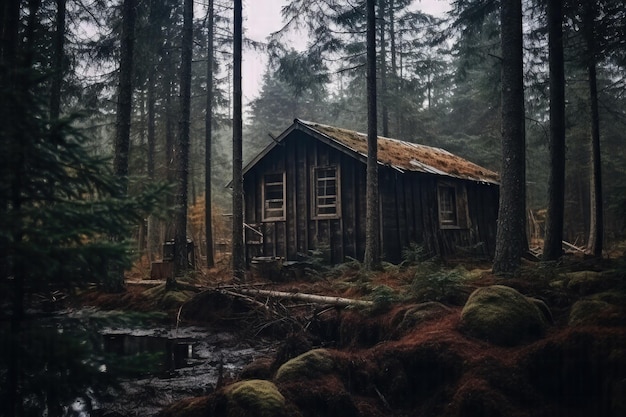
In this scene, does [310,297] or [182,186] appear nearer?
[310,297]

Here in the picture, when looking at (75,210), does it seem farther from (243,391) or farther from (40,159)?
(243,391)

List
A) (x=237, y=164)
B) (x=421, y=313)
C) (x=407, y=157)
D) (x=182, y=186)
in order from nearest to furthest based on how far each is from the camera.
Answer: (x=421, y=313) < (x=182, y=186) < (x=237, y=164) < (x=407, y=157)

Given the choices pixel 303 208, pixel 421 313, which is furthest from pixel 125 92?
pixel 421 313

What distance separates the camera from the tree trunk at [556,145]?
41.8 feet

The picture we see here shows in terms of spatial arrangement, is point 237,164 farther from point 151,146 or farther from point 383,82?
point 383,82

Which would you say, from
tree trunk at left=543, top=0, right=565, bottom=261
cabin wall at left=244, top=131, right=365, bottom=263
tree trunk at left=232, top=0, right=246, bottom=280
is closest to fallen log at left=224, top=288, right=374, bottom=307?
tree trunk at left=232, top=0, right=246, bottom=280

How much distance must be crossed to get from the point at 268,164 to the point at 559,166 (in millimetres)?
10480

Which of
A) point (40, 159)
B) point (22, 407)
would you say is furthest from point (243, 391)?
point (40, 159)

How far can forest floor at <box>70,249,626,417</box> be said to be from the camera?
15.9ft

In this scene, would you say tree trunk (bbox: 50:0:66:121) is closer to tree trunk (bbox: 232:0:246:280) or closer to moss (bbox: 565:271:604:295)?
tree trunk (bbox: 232:0:246:280)

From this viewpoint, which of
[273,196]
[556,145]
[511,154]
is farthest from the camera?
[273,196]

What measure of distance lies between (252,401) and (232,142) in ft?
38.5

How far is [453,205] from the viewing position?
1956cm

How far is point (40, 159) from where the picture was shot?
313cm
